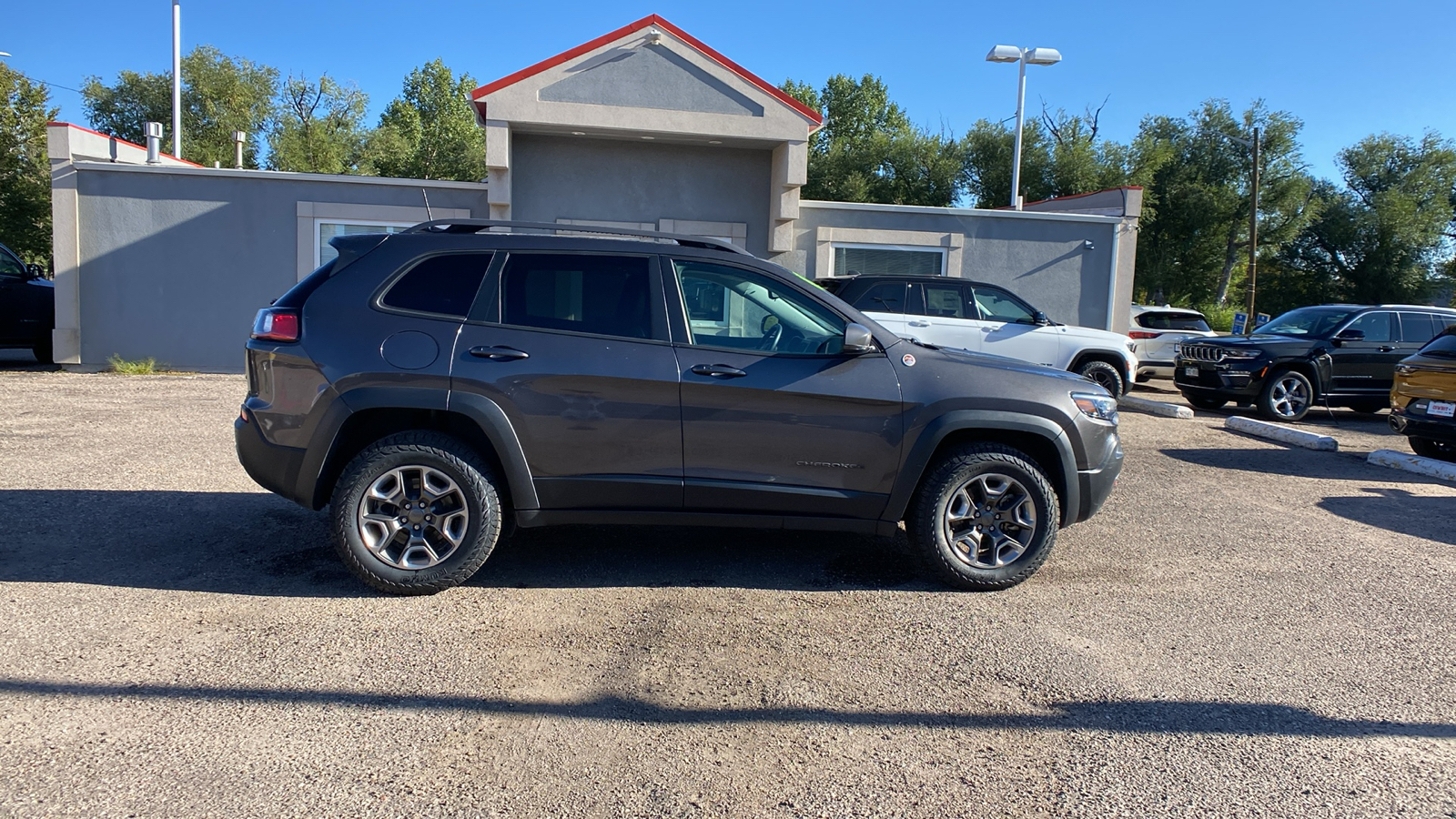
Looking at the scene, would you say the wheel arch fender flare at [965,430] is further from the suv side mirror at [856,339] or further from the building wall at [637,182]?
the building wall at [637,182]

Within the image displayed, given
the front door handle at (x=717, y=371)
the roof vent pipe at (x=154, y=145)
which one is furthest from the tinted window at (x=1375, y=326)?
the roof vent pipe at (x=154, y=145)

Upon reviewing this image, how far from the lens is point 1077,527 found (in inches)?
260

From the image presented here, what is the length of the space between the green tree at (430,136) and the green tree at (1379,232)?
3666 centimetres

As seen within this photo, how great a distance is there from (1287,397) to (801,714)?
1235cm

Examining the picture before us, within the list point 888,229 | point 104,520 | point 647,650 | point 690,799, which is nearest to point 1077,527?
point 647,650

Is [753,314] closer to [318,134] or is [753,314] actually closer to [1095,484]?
[1095,484]

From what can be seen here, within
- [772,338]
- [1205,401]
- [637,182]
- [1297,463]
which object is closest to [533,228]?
[772,338]

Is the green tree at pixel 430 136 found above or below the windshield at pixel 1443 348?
above

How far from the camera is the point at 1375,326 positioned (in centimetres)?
1371

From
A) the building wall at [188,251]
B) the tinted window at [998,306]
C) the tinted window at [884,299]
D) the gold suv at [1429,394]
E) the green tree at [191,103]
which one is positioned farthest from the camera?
the green tree at [191,103]

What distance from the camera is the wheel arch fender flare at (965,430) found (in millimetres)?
4965

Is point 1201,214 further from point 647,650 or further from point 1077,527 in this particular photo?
point 647,650

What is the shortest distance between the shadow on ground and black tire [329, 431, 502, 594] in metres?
1.06

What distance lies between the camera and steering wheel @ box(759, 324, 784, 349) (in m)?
4.99
